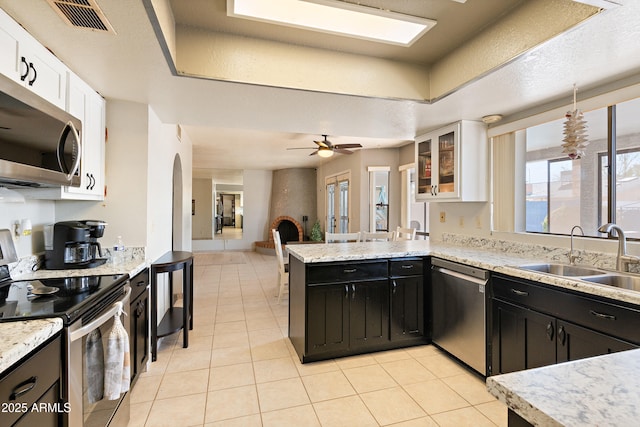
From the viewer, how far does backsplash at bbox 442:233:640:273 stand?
2.07 metres

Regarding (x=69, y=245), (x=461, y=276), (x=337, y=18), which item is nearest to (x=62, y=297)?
(x=69, y=245)

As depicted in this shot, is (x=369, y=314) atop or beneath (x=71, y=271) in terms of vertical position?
beneath

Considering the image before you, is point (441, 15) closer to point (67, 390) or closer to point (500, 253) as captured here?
point (500, 253)

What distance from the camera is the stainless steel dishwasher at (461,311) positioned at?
2301mm

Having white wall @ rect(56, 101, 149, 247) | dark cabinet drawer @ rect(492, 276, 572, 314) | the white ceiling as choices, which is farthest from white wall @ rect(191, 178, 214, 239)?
dark cabinet drawer @ rect(492, 276, 572, 314)

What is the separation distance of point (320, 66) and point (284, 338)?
8.25 feet

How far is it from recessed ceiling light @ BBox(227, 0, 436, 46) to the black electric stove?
1.68 meters

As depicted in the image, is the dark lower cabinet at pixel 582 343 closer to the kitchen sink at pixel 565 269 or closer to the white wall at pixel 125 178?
the kitchen sink at pixel 565 269

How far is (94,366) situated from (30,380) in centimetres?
50

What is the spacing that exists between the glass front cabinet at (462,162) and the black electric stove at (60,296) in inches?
114

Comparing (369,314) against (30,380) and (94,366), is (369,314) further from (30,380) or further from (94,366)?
(30,380)

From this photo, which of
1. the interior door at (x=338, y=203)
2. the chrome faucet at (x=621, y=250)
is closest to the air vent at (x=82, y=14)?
the chrome faucet at (x=621, y=250)

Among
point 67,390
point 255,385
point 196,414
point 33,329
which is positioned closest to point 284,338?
point 255,385

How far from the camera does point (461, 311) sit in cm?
249
